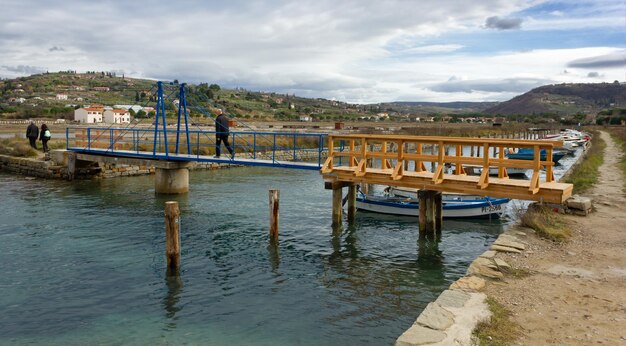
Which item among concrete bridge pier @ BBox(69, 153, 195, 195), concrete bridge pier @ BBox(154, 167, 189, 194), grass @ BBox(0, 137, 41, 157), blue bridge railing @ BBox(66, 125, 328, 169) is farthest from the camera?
grass @ BBox(0, 137, 41, 157)

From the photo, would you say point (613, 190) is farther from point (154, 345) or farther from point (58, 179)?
point (58, 179)

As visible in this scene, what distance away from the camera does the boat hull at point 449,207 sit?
20.9 meters

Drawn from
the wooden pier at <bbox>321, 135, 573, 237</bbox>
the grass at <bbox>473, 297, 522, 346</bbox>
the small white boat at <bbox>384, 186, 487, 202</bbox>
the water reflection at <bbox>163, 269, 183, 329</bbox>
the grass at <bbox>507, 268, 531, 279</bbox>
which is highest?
the wooden pier at <bbox>321, 135, 573, 237</bbox>

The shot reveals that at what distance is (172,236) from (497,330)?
348 inches

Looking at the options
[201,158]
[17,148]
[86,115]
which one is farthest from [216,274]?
[86,115]

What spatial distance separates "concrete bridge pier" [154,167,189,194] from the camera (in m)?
26.4

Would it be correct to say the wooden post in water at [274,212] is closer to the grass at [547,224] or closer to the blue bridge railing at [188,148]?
the blue bridge railing at [188,148]

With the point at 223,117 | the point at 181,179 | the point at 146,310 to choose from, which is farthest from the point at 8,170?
the point at 146,310

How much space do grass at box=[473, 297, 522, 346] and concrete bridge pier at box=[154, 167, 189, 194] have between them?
2073 centimetres

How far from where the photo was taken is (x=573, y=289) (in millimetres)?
9742

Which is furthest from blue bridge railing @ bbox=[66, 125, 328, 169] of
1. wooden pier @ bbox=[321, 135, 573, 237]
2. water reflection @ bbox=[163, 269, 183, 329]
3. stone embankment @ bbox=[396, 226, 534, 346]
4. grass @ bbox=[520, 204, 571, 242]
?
stone embankment @ bbox=[396, 226, 534, 346]

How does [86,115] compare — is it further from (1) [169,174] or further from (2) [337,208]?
(2) [337,208]

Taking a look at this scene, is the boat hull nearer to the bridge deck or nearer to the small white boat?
the small white boat

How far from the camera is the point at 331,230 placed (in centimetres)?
1936
